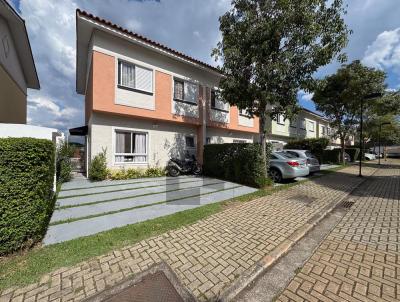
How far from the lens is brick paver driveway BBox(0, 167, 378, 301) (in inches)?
103

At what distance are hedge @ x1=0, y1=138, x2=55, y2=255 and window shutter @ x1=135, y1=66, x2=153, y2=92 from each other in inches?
294

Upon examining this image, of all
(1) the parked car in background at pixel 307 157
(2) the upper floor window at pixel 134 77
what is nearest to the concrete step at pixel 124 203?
(1) the parked car in background at pixel 307 157

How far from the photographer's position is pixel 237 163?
9617 mm

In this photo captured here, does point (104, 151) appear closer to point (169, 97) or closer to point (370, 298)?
point (169, 97)

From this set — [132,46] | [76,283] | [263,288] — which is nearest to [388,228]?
[263,288]

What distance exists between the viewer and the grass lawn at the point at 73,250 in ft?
9.36

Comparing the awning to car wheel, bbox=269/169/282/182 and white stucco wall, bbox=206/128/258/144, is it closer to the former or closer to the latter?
white stucco wall, bbox=206/128/258/144

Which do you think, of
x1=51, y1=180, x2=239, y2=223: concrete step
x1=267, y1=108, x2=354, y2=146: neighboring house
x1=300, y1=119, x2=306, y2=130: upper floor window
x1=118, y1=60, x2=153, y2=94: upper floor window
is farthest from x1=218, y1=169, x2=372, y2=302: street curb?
x1=300, y1=119, x2=306, y2=130: upper floor window

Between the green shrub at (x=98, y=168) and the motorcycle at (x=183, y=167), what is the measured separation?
3.51m

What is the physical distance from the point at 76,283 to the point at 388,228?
639 cm

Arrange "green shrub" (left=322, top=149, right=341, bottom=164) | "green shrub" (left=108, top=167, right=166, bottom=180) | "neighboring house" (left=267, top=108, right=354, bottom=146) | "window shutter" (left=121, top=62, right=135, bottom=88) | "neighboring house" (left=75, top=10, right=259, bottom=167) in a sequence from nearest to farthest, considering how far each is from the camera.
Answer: "neighboring house" (left=75, top=10, right=259, bottom=167), "green shrub" (left=108, top=167, right=166, bottom=180), "window shutter" (left=121, top=62, right=135, bottom=88), "neighboring house" (left=267, top=108, right=354, bottom=146), "green shrub" (left=322, top=149, right=341, bottom=164)

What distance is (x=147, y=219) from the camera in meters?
4.94

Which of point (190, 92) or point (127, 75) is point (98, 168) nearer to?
point (127, 75)

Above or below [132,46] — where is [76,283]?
below
